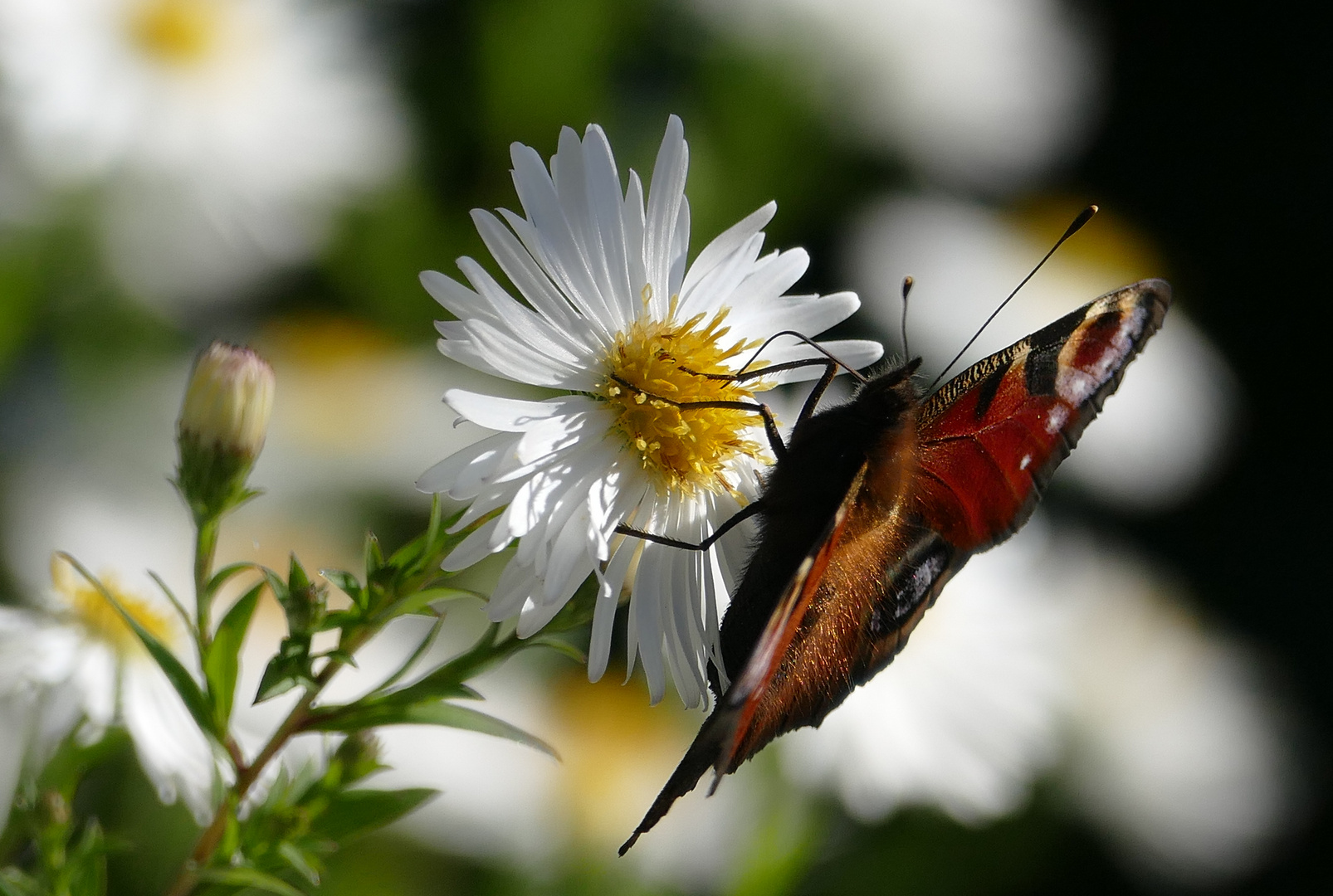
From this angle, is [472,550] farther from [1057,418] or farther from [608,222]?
[1057,418]

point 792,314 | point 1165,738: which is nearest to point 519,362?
point 792,314

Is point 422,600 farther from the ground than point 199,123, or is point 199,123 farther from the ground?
point 422,600

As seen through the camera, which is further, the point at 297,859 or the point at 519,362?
the point at 519,362

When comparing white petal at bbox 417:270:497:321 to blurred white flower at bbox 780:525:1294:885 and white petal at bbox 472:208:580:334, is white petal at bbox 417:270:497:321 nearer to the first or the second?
white petal at bbox 472:208:580:334

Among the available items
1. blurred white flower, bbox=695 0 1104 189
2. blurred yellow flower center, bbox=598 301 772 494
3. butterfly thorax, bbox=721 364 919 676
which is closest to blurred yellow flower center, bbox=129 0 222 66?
blurred white flower, bbox=695 0 1104 189

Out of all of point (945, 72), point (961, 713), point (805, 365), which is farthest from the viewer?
point (945, 72)

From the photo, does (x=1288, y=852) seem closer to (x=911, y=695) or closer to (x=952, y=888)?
(x=952, y=888)
